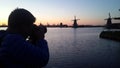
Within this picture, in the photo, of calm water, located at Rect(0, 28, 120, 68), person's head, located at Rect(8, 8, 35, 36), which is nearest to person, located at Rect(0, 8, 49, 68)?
person's head, located at Rect(8, 8, 35, 36)

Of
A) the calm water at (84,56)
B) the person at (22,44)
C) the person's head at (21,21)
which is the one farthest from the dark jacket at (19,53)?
the calm water at (84,56)

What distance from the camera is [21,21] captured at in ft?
8.45

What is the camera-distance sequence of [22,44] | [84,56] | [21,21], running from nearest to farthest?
[22,44] → [21,21] → [84,56]

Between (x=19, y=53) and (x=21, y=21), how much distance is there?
0.35m

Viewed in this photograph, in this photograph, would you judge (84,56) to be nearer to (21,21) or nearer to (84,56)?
(84,56)

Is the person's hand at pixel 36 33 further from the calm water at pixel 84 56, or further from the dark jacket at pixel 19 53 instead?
the calm water at pixel 84 56

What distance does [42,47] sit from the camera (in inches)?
101

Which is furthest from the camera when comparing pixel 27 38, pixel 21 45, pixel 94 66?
pixel 94 66

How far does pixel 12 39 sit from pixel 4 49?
0.46 ft

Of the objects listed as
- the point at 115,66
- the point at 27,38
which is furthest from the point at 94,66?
the point at 27,38

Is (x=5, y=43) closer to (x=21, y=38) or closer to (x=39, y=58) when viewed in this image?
(x=21, y=38)

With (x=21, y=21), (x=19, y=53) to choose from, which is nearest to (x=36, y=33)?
(x=21, y=21)

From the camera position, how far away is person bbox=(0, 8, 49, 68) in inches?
96.6

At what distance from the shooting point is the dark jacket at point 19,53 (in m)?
2.44
